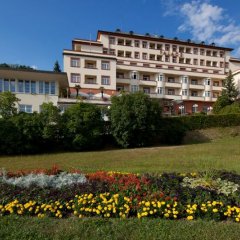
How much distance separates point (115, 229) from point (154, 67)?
58.6 m

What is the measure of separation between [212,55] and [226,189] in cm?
7094

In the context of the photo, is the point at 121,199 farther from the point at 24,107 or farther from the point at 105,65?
the point at 105,65

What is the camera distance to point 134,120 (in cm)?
2525

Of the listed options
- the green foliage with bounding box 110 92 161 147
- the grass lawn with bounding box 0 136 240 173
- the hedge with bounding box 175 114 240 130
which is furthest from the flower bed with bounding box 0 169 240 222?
the hedge with bounding box 175 114 240 130

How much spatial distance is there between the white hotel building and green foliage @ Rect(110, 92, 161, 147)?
2372 centimetres

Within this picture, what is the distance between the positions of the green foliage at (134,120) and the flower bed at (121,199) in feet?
60.5

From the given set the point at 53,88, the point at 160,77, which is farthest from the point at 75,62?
the point at 160,77

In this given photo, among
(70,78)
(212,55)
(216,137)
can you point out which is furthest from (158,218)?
(212,55)

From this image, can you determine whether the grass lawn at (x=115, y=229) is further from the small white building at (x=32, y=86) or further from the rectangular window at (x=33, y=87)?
the rectangular window at (x=33, y=87)

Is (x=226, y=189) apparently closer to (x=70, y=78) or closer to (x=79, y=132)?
(x=79, y=132)

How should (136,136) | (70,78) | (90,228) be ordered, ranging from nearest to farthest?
(90,228)
(136,136)
(70,78)

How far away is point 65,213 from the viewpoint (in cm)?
541

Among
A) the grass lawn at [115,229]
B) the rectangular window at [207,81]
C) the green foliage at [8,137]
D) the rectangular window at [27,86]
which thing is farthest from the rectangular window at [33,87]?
the rectangular window at [207,81]

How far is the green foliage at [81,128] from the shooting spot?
23250 mm
